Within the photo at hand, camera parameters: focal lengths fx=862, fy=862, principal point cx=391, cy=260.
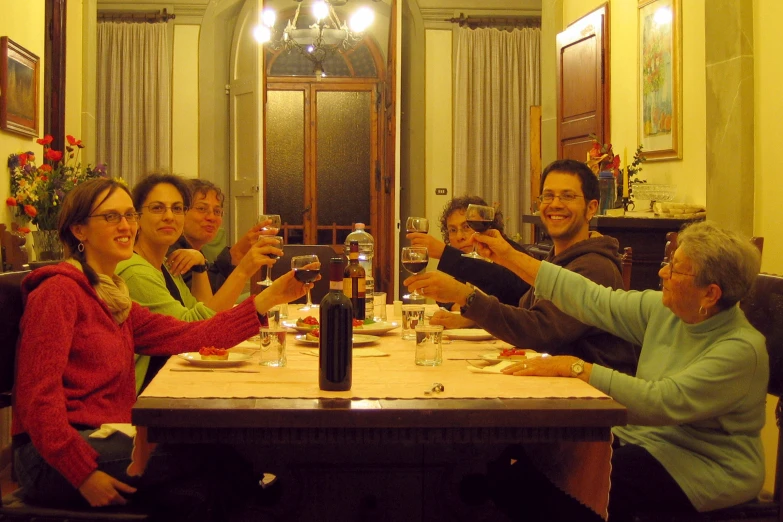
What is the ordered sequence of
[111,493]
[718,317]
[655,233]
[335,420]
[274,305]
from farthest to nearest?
[655,233], [274,305], [718,317], [111,493], [335,420]

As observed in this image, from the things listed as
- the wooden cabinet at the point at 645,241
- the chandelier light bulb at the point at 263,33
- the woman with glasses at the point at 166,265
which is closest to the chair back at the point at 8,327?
the woman with glasses at the point at 166,265

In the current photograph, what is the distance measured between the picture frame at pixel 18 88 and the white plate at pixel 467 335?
308 centimetres

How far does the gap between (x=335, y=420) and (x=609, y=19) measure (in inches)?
189

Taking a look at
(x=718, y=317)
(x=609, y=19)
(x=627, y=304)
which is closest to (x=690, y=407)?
(x=718, y=317)

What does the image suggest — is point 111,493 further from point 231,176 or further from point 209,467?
point 231,176

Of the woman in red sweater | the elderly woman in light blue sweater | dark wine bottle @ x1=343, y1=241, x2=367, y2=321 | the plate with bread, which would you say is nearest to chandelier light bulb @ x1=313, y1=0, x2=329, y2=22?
dark wine bottle @ x1=343, y1=241, x2=367, y2=321

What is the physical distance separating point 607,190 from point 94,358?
3.47 metres

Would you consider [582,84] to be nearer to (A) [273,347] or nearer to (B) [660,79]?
(B) [660,79]

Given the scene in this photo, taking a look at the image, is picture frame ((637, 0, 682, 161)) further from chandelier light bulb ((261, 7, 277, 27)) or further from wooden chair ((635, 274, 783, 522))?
chandelier light bulb ((261, 7, 277, 27))

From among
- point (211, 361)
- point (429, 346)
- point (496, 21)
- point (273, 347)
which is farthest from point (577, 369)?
point (496, 21)

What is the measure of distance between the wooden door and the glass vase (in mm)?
3373

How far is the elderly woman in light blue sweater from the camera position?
1.86 m

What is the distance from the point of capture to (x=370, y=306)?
3023 millimetres

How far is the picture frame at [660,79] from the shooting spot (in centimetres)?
485
